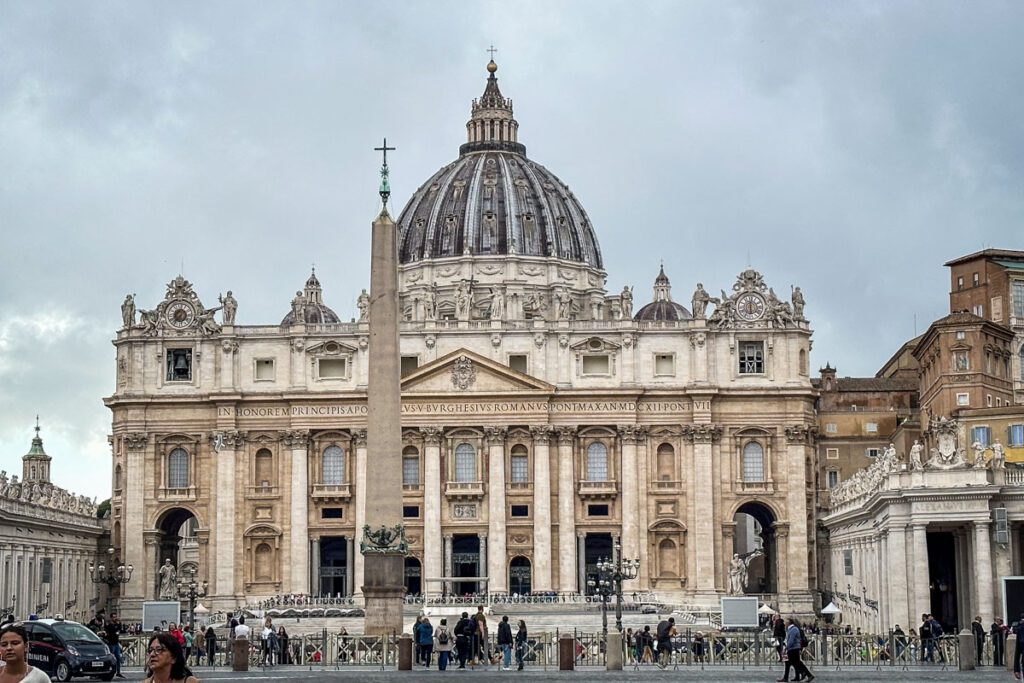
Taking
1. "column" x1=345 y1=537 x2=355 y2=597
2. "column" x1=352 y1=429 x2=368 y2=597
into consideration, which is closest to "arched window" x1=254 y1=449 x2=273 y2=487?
"column" x1=352 y1=429 x2=368 y2=597

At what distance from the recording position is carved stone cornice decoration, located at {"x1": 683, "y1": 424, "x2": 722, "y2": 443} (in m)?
104

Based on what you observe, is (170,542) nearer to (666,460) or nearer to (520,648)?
(666,460)

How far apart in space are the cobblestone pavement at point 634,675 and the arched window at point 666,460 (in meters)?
54.3

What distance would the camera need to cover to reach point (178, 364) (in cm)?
10675

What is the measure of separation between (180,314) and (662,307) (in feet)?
96.6

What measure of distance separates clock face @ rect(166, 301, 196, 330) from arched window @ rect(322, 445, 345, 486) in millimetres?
10127

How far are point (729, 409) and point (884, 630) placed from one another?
32936 mm

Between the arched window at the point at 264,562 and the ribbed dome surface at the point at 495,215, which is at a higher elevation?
the ribbed dome surface at the point at 495,215

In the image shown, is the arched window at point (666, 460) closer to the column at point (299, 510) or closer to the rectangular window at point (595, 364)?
the rectangular window at point (595, 364)

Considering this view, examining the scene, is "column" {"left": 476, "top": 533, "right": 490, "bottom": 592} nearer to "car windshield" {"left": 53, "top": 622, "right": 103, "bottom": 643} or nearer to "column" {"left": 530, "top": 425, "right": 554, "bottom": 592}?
"column" {"left": 530, "top": 425, "right": 554, "bottom": 592}

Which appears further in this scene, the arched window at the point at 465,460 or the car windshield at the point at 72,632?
the arched window at the point at 465,460

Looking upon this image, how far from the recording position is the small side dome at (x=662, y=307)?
119 metres

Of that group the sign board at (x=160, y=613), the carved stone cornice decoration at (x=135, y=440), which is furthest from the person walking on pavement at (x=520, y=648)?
the carved stone cornice decoration at (x=135, y=440)

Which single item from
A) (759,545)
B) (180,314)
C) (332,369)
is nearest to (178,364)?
(180,314)
